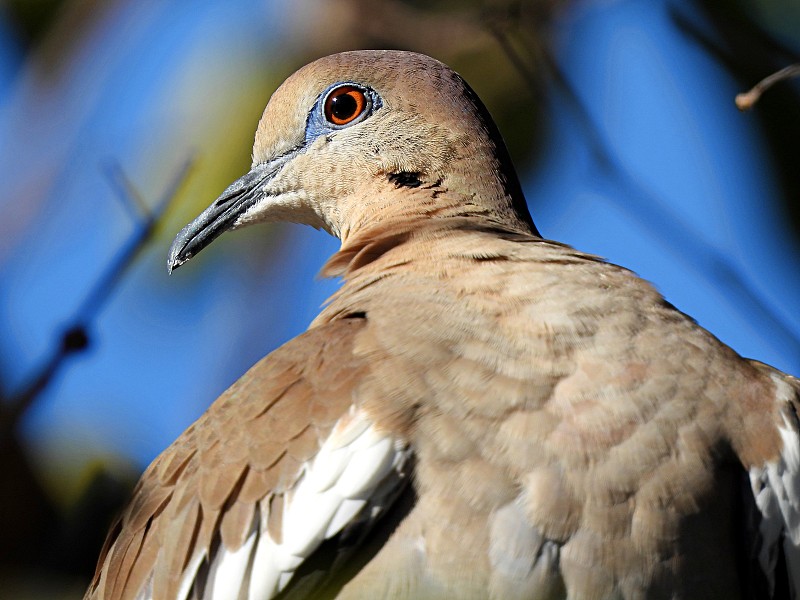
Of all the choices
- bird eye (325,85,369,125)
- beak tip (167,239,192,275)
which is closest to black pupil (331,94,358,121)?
bird eye (325,85,369,125)

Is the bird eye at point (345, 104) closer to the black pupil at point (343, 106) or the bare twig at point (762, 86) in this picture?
the black pupil at point (343, 106)

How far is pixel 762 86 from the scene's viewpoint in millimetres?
2789

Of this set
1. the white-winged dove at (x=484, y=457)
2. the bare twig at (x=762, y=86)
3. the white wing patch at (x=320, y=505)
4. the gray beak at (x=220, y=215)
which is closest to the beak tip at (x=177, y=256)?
the gray beak at (x=220, y=215)

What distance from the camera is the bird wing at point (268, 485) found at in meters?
2.80

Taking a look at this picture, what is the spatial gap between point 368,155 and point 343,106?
27 centimetres

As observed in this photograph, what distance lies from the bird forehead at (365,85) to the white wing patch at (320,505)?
1628 mm

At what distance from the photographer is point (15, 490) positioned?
2.18 metres

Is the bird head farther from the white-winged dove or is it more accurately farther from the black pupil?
the white-winged dove

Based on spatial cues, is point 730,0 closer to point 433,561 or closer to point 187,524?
point 433,561

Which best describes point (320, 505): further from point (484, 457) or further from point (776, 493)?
point (776, 493)

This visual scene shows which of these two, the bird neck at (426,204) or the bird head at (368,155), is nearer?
the bird neck at (426,204)

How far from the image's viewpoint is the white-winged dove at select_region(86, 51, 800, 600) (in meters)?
2.71

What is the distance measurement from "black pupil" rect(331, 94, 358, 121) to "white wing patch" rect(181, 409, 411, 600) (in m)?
1.69

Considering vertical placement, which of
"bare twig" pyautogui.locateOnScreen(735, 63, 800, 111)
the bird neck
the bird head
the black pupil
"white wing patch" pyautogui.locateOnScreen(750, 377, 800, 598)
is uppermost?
the black pupil
